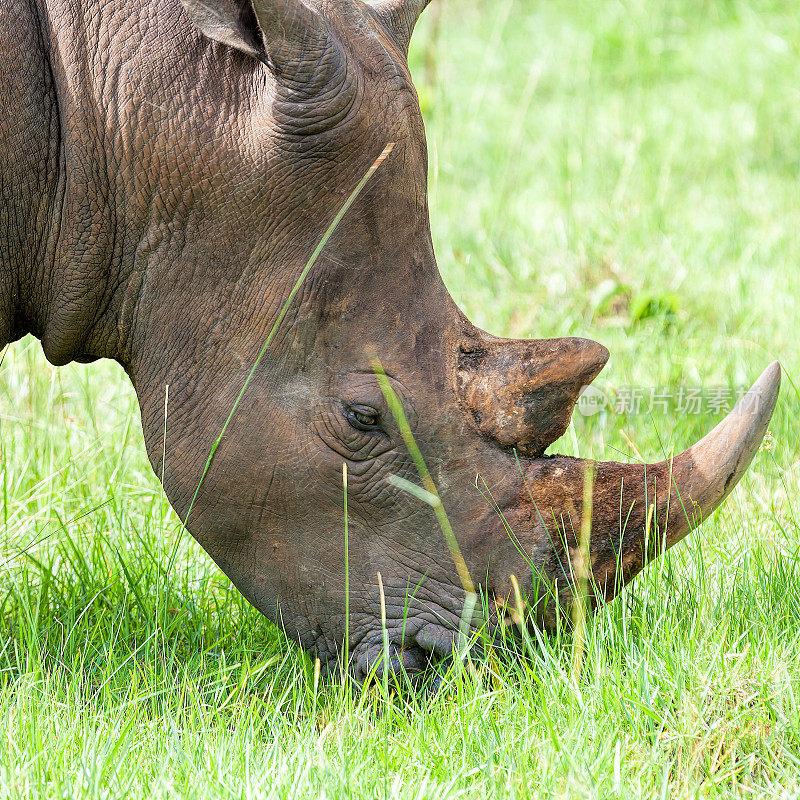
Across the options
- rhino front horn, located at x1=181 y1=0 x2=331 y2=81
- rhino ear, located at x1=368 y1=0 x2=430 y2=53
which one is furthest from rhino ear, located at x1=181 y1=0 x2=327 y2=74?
rhino ear, located at x1=368 y1=0 x2=430 y2=53

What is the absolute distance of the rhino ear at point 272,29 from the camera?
117 inches

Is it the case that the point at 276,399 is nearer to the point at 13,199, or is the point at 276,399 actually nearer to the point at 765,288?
the point at 13,199

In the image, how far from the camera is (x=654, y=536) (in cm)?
316

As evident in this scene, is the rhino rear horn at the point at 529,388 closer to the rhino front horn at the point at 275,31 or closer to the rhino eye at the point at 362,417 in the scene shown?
the rhino eye at the point at 362,417

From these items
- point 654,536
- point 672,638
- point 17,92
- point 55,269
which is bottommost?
point 672,638

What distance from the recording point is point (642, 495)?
3.16 metres

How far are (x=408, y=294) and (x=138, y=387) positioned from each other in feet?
2.54

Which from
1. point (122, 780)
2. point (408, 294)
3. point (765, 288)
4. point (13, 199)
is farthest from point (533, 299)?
point (122, 780)

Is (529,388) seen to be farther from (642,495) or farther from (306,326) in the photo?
(306,326)

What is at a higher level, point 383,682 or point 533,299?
point 533,299

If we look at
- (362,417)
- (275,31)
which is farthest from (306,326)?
(275,31)

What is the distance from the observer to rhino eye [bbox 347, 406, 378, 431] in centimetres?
322

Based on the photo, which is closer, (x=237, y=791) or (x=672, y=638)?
(x=237, y=791)

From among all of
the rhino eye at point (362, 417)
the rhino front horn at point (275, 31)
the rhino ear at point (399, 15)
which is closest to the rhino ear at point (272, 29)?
the rhino front horn at point (275, 31)
